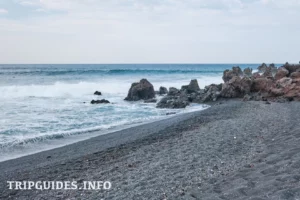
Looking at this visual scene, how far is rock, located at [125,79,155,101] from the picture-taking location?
23984 mm

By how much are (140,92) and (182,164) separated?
58.2 feet

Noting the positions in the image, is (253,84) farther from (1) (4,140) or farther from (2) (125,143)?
(1) (4,140)

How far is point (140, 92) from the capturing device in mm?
24297

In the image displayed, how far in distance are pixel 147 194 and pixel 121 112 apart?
12366 millimetres

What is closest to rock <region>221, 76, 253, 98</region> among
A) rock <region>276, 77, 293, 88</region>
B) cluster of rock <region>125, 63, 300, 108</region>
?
cluster of rock <region>125, 63, 300, 108</region>

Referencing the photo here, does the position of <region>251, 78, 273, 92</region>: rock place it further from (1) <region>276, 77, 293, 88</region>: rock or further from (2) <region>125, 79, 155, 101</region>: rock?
(2) <region>125, 79, 155, 101</region>: rock

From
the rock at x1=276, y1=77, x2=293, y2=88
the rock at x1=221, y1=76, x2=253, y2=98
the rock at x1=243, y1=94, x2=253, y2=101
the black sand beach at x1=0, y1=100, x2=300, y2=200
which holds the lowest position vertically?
the black sand beach at x1=0, y1=100, x2=300, y2=200

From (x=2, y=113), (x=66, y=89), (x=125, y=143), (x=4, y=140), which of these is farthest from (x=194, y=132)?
(x=66, y=89)

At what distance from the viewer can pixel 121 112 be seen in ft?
57.5

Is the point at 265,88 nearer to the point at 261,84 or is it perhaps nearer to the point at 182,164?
the point at 261,84

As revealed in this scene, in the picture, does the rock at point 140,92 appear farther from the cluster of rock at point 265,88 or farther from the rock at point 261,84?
the rock at point 261,84

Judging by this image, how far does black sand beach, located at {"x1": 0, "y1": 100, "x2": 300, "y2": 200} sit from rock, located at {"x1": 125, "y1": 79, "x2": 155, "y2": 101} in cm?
1284

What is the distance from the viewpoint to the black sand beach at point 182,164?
525cm

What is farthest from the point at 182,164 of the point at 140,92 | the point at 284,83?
the point at 140,92
